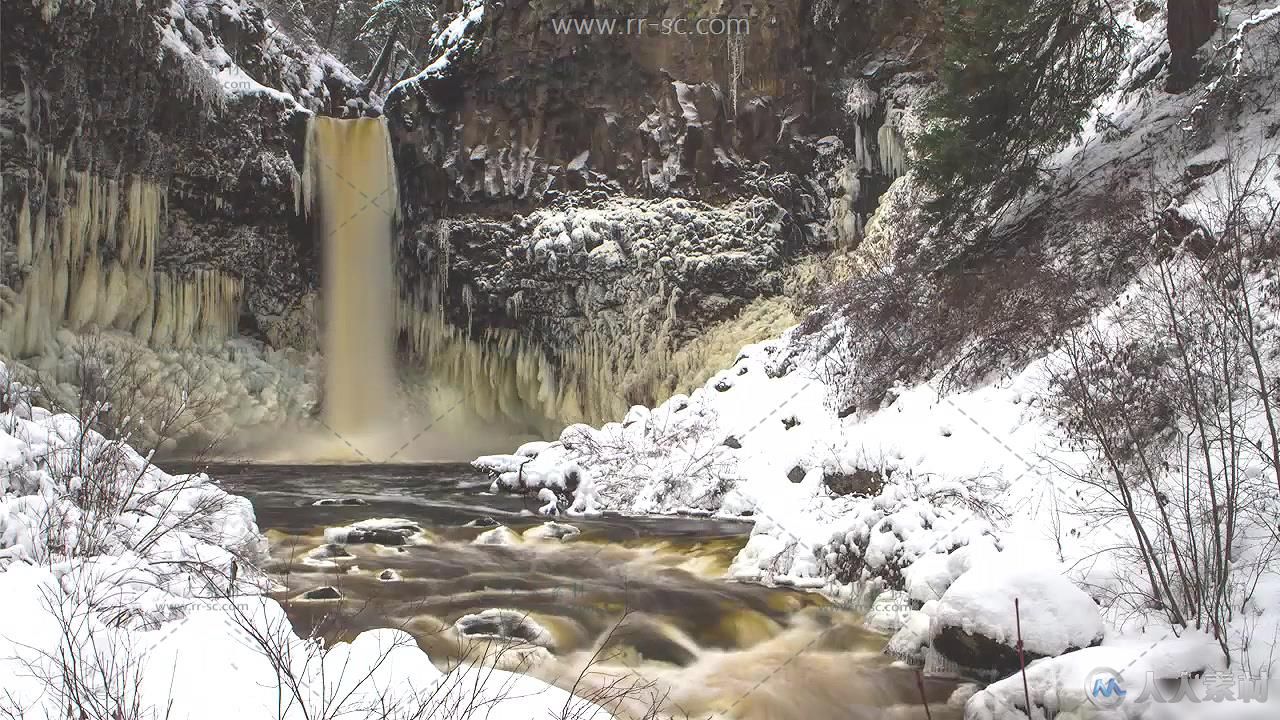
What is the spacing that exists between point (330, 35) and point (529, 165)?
14827 millimetres

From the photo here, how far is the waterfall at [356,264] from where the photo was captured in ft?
66.1

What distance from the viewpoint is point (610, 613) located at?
23.2 ft

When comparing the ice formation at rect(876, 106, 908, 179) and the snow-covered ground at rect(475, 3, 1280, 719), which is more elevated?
the ice formation at rect(876, 106, 908, 179)

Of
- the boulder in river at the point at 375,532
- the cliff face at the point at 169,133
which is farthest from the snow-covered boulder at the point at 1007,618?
the cliff face at the point at 169,133

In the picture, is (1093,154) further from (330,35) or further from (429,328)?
(330,35)

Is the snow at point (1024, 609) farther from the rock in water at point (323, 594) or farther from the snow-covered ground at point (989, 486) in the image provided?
the rock in water at point (323, 594)

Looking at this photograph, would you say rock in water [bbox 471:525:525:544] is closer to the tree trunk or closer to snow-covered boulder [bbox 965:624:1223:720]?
snow-covered boulder [bbox 965:624:1223:720]

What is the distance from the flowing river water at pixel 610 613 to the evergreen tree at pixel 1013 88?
18.3 feet

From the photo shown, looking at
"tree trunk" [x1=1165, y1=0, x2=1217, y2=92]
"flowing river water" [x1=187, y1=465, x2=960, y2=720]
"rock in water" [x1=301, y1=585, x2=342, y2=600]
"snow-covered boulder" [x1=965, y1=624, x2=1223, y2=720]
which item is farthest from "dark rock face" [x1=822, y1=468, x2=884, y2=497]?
"tree trunk" [x1=1165, y1=0, x2=1217, y2=92]

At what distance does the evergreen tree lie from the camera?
10.7 meters

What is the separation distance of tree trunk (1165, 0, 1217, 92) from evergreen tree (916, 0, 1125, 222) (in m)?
0.59

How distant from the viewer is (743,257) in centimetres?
1873

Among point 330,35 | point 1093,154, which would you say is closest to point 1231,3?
point 1093,154

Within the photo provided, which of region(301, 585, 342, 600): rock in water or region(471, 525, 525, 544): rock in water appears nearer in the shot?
region(301, 585, 342, 600): rock in water
